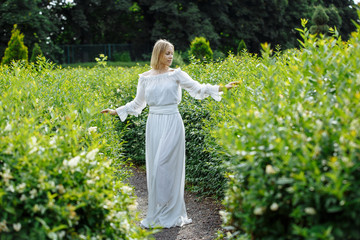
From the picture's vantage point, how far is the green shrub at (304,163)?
2041mm

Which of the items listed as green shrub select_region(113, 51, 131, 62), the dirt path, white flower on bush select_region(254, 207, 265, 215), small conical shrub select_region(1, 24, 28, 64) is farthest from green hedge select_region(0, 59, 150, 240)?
green shrub select_region(113, 51, 131, 62)

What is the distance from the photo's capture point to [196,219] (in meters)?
5.12

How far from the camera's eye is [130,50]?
124 ft

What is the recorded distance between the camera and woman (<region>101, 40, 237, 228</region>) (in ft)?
15.8

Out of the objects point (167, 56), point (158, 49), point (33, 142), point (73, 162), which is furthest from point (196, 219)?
point (33, 142)

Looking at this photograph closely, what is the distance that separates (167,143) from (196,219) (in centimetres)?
110

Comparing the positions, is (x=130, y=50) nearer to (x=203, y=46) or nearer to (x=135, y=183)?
(x=203, y=46)

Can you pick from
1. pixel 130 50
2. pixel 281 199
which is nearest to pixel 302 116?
pixel 281 199

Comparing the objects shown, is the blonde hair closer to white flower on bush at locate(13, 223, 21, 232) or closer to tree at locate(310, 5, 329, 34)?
white flower on bush at locate(13, 223, 21, 232)

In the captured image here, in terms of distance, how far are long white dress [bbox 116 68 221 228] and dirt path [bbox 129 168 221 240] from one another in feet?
0.47

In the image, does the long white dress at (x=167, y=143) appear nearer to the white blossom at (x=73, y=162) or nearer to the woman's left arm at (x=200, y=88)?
the woman's left arm at (x=200, y=88)

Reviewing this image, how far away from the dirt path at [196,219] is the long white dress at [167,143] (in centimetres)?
14

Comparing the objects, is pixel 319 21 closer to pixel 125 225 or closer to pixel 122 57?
pixel 122 57

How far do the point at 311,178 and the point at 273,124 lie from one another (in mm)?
612
